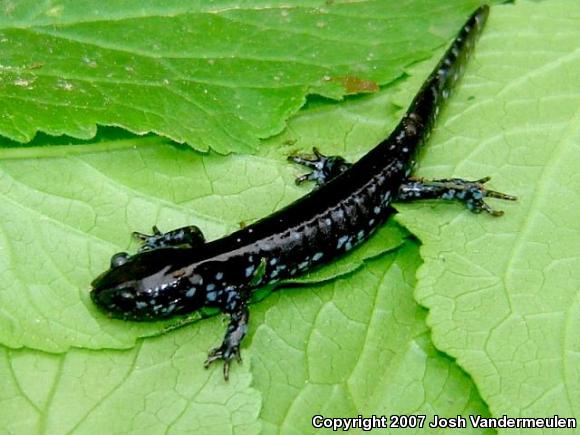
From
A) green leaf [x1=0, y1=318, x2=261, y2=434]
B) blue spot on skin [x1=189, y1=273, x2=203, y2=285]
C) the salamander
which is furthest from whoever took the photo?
blue spot on skin [x1=189, y1=273, x2=203, y2=285]

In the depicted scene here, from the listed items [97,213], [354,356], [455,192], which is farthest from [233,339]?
[455,192]

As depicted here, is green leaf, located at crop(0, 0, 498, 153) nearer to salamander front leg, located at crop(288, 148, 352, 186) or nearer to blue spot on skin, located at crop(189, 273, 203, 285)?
salamander front leg, located at crop(288, 148, 352, 186)

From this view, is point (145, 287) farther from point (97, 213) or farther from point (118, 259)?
point (97, 213)

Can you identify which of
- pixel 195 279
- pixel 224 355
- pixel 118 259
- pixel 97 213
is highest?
pixel 97 213

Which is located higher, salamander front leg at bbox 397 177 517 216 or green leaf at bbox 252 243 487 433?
salamander front leg at bbox 397 177 517 216

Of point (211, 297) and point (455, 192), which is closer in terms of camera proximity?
point (211, 297)

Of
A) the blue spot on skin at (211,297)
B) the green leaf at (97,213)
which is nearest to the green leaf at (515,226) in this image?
the green leaf at (97,213)

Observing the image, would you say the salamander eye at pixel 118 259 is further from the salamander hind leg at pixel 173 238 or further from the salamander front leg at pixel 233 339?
the salamander front leg at pixel 233 339

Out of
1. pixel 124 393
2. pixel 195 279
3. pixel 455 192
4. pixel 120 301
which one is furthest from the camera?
pixel 455 192

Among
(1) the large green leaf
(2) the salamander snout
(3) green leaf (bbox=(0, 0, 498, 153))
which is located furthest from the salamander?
(3) green leaf (bbox=(0, 0, 498, 153))
